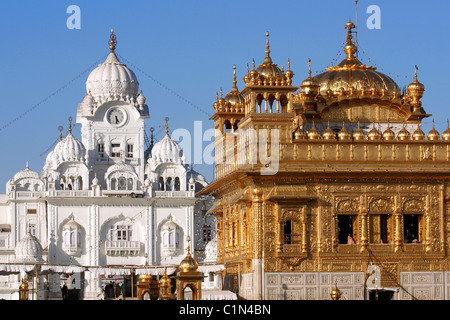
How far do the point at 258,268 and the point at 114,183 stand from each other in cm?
3947

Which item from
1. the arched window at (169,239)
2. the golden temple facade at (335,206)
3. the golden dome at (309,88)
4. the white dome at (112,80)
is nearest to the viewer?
the golden temple facade at (335,206)

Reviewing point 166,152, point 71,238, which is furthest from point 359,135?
point 166,152

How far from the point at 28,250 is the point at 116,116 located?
47.5ft

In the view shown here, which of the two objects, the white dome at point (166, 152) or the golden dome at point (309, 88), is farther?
the white dome at point (166, 152)

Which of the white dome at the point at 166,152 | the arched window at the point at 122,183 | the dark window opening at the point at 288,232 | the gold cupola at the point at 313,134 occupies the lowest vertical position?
the dark window opening at the point at 288,232

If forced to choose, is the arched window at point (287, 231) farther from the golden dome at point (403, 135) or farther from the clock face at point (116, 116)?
the clock face at point (116, 116)

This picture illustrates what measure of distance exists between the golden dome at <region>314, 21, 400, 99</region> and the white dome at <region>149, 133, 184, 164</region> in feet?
115

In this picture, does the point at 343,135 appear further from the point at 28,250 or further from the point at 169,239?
the point at 169,239

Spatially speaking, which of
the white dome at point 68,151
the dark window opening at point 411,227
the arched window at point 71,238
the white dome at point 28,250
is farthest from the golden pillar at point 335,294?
the white dome at point 68,151

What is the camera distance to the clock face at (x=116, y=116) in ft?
261

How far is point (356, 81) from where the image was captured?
4166cm

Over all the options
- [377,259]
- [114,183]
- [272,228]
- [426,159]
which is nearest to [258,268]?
[272,228]

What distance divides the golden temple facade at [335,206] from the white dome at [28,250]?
3154 cm

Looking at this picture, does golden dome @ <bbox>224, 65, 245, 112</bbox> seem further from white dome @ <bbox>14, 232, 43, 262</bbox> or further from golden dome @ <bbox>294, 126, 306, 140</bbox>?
white dome @ <bbox>14, 232, 43, 262</bbox>
